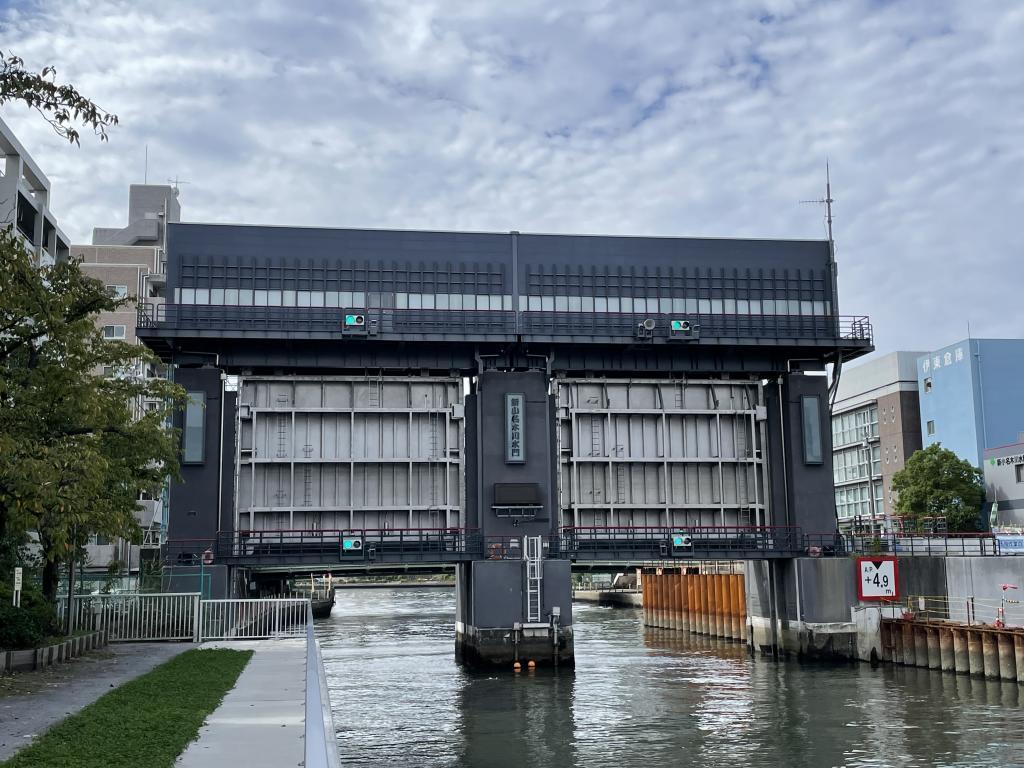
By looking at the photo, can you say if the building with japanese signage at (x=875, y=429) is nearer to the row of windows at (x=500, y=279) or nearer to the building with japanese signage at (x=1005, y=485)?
the building with japanese signage at (x=1005, y=485)

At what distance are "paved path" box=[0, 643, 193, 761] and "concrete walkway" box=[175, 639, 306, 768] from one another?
8.51 feet

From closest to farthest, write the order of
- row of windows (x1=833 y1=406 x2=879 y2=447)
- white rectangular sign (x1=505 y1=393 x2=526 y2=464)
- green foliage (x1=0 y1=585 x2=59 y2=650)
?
green foliage (x1=0 y1=585 x2=59 y2=650), white rectangular sign (x1=505 y1=393 x2=526 y2=464), row of windows (x1=833 y1=406 x2=879 y2=447)

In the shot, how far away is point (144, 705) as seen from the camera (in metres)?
19.6

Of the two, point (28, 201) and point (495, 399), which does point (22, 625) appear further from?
point (28, 201)

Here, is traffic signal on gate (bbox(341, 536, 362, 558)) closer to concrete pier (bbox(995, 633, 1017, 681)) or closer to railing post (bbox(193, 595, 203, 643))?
railing post (bbox(193, 595, 203, 643))

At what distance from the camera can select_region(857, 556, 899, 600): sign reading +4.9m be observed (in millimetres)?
48688

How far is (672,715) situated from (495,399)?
19.9 m

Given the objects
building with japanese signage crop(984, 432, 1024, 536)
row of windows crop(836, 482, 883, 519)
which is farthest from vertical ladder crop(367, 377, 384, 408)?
row of windows crop(836, 482, 883, 519)

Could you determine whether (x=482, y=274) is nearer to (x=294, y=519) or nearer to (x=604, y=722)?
(x=294, y=519)

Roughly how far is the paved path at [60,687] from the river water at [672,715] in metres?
5.96

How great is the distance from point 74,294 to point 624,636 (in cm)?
5503

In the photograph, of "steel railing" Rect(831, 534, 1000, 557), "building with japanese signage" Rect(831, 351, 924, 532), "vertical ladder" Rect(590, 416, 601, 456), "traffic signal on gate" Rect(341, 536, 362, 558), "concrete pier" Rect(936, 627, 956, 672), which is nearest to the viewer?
"concrete pier" Rect(936, 627, 956, 672)

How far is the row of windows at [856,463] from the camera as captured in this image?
133 meters

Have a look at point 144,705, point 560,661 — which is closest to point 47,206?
point 560,661
